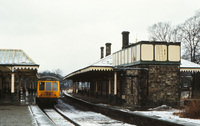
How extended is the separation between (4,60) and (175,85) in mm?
13310

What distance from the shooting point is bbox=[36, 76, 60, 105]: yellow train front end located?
2486 centimetres

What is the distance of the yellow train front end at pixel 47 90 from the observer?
2486 cm

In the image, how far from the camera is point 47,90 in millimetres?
24953

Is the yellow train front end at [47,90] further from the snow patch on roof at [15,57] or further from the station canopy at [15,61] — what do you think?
the snow patch on roof at [15,57]

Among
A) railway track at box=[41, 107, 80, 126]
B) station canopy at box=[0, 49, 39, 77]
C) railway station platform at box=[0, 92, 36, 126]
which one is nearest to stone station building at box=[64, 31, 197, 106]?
railway track at box=[41, 107, 80, 126]

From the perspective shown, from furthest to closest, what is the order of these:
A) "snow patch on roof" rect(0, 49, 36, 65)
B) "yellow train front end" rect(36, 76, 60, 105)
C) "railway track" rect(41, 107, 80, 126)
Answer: "yellow train front end" rect(36, 76, 60, 105) → "snow patch on roof" rect(0, 49, 36, 65) → "railway track" rect(41, 107, 80, 126)

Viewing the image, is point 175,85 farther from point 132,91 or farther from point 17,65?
point 17,65

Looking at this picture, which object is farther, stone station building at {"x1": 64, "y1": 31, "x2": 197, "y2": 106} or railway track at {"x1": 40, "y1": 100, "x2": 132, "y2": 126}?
stone station building at {"x1": 64, "y1": 31, "x2": 197, "y2": 106}

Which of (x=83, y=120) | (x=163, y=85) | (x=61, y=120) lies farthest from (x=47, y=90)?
(x=163, y=85)

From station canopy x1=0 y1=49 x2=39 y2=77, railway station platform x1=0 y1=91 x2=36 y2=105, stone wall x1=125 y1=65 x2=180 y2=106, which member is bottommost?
railway station platform x1=0 y1=91 x2=36 y2=105

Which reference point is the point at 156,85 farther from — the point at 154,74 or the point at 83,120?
the point at 83,120

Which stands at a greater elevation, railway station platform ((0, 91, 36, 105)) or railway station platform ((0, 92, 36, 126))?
railway station platform ((0, 92, 36, 126))

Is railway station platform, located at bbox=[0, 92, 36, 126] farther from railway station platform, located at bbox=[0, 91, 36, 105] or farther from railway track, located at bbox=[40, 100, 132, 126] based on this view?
railway station platform, located at bbox=[0, 91, 36, 105]

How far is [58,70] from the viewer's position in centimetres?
16012
